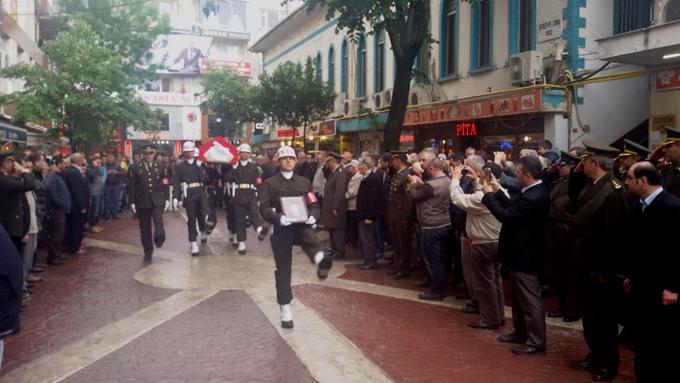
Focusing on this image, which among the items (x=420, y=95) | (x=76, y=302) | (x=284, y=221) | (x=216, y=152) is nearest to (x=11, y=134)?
(x=216, y=152)

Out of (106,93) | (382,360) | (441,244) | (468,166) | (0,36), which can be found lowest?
(382,360)

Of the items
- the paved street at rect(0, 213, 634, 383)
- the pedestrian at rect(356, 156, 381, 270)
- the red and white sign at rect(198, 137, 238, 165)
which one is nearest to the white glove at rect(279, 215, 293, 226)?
the paved street at rect(0, 213, 634, 383)

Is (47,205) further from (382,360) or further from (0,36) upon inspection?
(0,36)

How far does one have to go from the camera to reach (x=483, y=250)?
6848 millimetres

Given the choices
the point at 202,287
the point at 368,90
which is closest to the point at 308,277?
the point at 202,287

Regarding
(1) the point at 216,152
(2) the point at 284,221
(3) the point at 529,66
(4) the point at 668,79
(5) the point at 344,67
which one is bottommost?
(2) the point at 284,221

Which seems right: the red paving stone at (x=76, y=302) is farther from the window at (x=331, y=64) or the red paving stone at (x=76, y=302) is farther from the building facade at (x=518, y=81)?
the window at (x=331, y=64)

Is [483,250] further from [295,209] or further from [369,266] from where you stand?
[369,266]

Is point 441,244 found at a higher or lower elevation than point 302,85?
lower

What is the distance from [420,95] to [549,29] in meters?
5.93

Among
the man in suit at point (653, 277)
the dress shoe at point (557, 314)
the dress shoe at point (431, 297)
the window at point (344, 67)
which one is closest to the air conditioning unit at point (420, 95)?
the window at point (344, 67)

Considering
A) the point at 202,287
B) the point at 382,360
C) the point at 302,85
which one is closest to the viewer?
the point at 382,360

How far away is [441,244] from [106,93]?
1858 centimetres

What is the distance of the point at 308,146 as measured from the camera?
32156 mm
